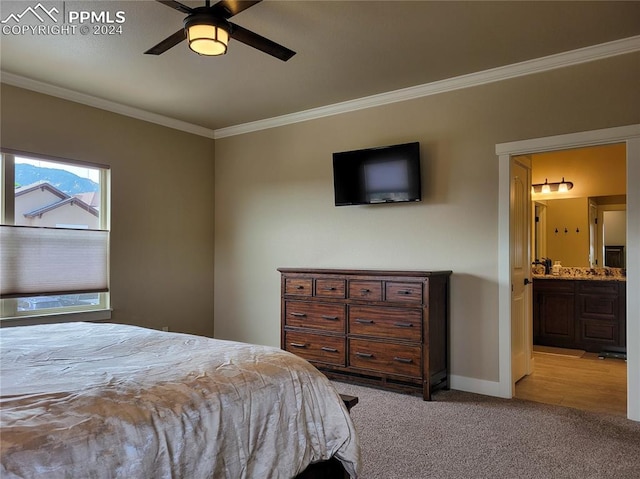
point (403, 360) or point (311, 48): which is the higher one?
point (311, 48)

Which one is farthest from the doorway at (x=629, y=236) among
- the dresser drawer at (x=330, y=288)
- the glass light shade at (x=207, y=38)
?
the glass light shade at (x=207, y=38)

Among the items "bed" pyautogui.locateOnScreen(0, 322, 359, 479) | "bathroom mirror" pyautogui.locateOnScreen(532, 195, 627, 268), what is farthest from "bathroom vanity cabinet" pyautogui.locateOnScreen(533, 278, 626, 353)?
"bed" pyautogui.locateOnScreen(0, 322, 359, 479)

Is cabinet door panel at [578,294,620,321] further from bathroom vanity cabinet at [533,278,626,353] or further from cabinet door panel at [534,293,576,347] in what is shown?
cabinet door panel at [534,293,576,347]

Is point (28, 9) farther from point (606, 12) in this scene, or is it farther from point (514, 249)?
point (514, 249)

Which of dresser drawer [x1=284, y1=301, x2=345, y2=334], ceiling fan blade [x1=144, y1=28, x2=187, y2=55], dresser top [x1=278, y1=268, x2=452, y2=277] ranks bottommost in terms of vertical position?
dresser drawer [x1=284, y1=301, x2=345, y2=334]

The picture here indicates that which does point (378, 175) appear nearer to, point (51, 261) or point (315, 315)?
point (315, 315)

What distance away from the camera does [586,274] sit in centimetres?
620

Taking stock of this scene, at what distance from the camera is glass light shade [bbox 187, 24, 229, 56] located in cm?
241

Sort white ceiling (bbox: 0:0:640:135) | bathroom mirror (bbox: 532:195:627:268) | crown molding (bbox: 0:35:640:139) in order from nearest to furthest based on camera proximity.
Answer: white ceiling (bbox: 0:0:640:135) → crown molding (bbox: 0:35:640:139) → bathroom mirror (bbox: 532:195:627:268)

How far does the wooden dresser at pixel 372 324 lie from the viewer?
3723 mm

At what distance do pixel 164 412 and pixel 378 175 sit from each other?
3.30m

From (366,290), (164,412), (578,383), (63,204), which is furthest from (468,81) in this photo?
(63,204)

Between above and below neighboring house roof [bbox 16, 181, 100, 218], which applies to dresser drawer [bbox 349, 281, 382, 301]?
below

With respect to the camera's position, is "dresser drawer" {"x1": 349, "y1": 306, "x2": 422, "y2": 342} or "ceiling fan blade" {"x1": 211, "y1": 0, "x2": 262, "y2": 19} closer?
"ceiling fan blade" {"x1": 211, "y1": 0, "x2": 262, "y2": 19}
